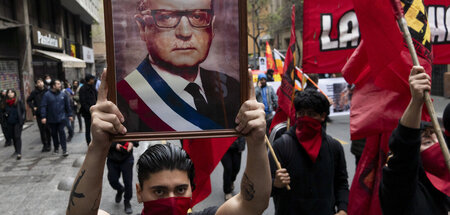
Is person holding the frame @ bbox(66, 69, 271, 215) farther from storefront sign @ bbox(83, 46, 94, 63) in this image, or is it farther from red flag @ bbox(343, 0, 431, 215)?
storefront sign @ bbox(83, 46, 94, 63)

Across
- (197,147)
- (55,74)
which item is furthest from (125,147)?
(55,74)

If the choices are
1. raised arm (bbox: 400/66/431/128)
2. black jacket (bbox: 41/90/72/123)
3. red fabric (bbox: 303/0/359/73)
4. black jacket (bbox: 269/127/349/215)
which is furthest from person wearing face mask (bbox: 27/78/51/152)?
raised arm (bbox: 400/66/431/128)

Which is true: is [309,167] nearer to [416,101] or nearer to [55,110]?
[416,101]

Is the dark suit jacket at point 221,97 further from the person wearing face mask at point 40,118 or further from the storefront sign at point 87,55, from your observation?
the storefront sign at point 87,55

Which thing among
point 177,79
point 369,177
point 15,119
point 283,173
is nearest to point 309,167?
point 283,173

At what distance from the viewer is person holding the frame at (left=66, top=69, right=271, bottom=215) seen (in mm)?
1594

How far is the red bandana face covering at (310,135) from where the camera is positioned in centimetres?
295

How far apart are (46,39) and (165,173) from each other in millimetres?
20739

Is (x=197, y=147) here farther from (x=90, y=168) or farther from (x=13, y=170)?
(x=13, y=170)

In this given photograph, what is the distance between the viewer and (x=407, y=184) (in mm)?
2027

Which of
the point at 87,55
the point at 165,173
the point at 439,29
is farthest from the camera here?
the point at 87,55

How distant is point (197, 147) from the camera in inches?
108

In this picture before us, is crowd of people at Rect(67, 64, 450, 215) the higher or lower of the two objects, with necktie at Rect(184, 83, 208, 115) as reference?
lower

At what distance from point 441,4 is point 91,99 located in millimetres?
7402
